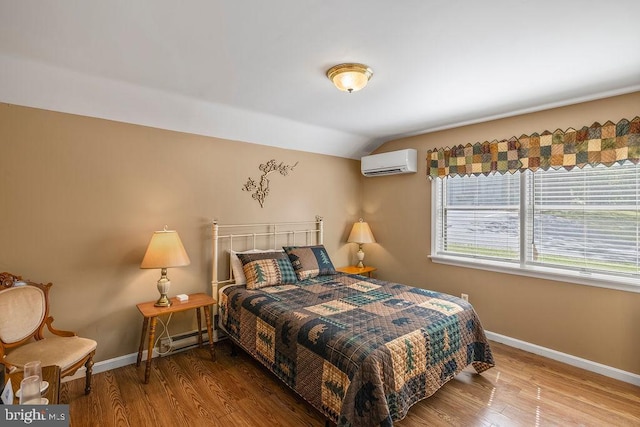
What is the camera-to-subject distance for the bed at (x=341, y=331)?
1787mm

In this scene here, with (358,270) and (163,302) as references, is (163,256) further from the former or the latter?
(358,270)

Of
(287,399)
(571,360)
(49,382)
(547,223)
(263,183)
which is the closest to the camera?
(49,382)

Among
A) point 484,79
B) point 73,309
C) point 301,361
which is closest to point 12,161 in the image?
point 73,309

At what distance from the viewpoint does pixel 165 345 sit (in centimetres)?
296

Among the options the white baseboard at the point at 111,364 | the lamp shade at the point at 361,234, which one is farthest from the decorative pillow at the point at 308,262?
the white baseboard at the point at 111,364

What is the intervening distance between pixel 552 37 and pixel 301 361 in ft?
8.34


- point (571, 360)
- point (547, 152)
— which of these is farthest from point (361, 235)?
point (571, 360)

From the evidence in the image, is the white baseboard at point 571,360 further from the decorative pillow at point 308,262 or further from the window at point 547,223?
the decorative pillow at point 308,262

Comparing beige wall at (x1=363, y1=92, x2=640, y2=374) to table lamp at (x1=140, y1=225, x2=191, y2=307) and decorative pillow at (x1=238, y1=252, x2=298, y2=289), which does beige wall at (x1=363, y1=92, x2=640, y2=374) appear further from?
table lamp at (x1=140, y1=225, x2=191, y2=307)

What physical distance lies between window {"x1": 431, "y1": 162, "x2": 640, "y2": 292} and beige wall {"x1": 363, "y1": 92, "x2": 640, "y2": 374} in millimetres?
146

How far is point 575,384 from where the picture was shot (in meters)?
2.52

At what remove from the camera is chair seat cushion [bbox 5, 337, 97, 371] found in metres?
1.98

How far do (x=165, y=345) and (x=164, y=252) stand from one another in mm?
1009

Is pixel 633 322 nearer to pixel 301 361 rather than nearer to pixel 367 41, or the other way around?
pixel 301 361
